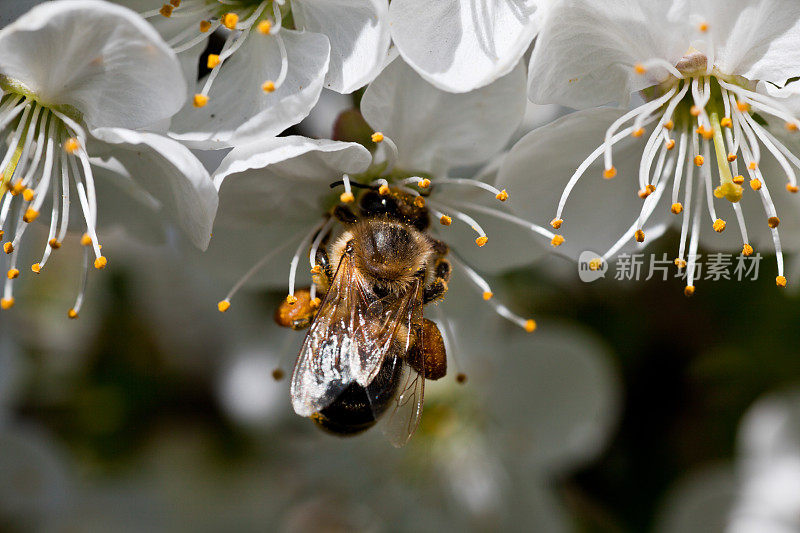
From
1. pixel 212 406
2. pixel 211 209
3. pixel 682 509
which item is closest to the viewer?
pixel 211 209

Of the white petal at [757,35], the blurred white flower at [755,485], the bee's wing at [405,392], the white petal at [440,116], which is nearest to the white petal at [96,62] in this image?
the white petal at [440,116]

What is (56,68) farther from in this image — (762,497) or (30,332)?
(762,497)

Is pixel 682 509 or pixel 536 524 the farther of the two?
pixel 536 524

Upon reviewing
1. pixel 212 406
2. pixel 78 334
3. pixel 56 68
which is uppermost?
pixel 56 68

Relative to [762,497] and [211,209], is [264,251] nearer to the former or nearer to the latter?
[211,209]

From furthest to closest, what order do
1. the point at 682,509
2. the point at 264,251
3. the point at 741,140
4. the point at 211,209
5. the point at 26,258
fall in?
the point at 682,509
the point at 26,258
the point at 264,251
the point at 741,140
the point at 211,209

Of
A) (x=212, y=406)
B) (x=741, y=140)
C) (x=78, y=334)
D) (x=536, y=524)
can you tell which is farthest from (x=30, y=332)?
(x=741, y=140)

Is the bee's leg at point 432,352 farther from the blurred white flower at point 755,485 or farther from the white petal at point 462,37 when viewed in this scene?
the blurred white flower at point 755,485

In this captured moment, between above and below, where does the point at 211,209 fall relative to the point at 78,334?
above
